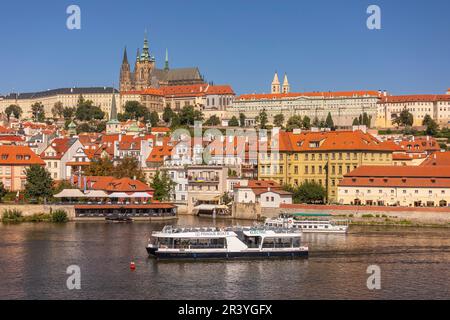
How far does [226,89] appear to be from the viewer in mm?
180125

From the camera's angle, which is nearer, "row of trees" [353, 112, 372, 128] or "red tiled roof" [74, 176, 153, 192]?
"red tiled roof" [74, 176, 153, 192]

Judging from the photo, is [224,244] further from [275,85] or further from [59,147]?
[275,85]

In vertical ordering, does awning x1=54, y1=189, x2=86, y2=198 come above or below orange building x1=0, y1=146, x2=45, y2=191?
below

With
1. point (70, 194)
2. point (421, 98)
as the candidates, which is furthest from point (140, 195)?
point (421, 98)

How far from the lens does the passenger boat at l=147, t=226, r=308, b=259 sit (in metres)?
40.3

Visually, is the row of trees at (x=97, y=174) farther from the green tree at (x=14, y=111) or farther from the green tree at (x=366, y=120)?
the green tree at (x=14, y=111)

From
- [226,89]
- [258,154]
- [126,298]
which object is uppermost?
[226,89]

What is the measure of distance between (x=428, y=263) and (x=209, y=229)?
1044 centimetres

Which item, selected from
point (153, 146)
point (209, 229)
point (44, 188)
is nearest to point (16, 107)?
point (153, 146)

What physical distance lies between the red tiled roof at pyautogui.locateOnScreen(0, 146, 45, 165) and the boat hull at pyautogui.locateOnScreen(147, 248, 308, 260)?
33368 mm

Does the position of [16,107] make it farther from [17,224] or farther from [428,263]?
[428,263]

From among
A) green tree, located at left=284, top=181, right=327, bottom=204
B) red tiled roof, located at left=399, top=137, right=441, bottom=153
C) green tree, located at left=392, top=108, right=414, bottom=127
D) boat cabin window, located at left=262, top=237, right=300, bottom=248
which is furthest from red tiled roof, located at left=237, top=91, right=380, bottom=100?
boat cabin window, located at left=262, top=237, right=300, bottom=248

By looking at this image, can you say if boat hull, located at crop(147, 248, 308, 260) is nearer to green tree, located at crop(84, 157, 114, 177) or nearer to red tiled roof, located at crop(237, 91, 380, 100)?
green tree, located at crop(84, 157, 114, 177)

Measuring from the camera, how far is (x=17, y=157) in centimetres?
7125
